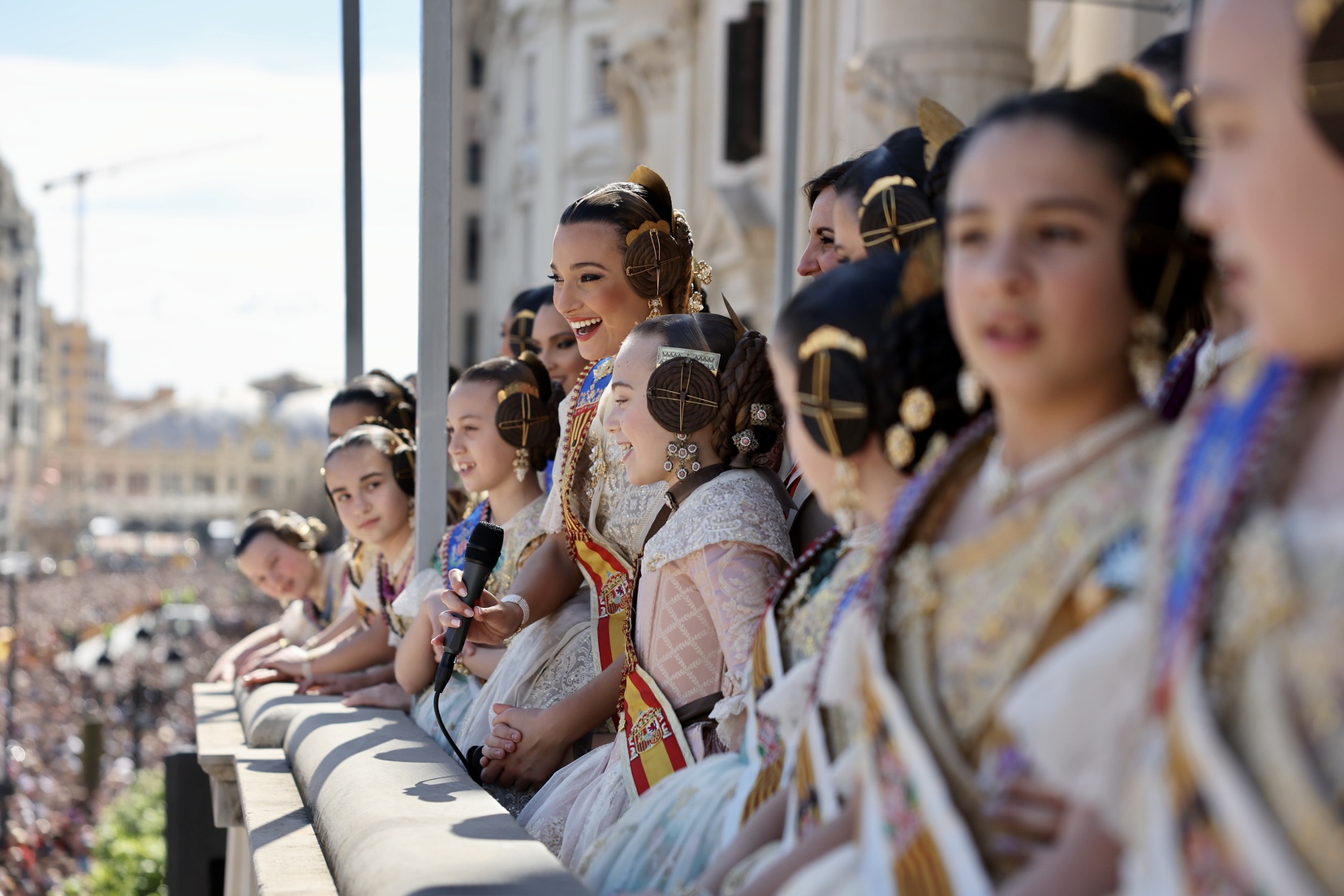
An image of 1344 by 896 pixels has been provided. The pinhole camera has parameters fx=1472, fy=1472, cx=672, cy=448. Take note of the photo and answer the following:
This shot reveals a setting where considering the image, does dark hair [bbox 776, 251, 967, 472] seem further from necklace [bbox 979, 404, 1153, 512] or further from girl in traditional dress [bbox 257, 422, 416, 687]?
girl in traditional dress [bbox 257, 422, 416, 687]

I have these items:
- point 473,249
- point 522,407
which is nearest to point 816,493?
point 522,407

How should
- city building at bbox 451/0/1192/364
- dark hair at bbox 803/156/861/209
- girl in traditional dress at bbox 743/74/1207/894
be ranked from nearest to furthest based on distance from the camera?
1. girl in traditional dress at bbox 743/74/1207/894
2. dark hair at bbox 803/156/861/209
3. city building at bbox 451/0/1192/364

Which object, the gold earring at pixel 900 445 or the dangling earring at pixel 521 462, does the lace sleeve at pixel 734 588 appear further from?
the dangling earring at pixel 521 462

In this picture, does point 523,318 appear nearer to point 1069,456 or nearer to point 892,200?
point 892,200

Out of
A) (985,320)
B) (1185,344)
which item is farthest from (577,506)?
(985,320)

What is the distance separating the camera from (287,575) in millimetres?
6371

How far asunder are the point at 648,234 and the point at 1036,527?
2049 millimetres

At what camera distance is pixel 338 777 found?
2.88m

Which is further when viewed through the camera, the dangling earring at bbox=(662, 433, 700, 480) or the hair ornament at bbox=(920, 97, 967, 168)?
the dangling earring at bbox=(662, 433, 700, 480)

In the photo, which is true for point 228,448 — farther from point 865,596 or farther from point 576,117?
point 865,596

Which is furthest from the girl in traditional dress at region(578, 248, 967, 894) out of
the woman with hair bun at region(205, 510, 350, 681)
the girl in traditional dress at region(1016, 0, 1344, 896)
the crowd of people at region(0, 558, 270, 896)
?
the crowd of people at region(0, 558, 270, 896)

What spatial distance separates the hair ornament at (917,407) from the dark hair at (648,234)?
5.41 feet

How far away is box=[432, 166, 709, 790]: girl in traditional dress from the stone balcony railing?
0.73 ft

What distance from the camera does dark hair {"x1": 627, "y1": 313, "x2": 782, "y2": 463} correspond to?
2717mm
